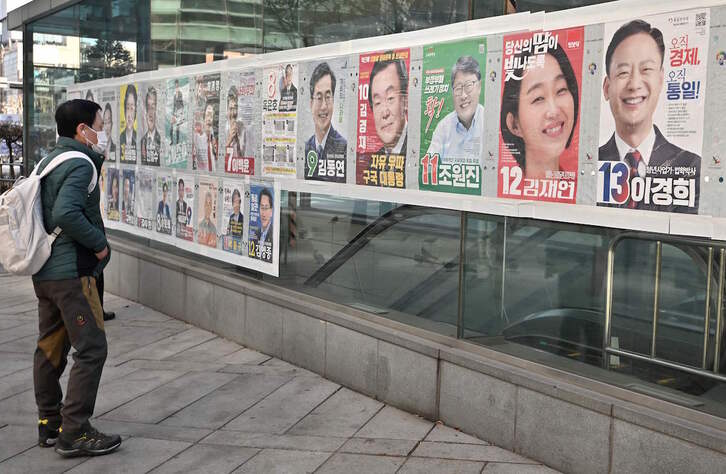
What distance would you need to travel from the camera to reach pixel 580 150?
4.82 m

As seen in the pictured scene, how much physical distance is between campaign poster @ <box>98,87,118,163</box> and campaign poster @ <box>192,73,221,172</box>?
2.18 m

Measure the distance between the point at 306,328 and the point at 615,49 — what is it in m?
3.38

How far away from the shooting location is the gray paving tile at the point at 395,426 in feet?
18.1

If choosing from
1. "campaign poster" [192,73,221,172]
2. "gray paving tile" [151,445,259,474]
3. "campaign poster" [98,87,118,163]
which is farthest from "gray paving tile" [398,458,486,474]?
"campaign poster" [98,87,118,163]

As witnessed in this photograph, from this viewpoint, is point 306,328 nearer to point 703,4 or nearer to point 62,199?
point 62,199

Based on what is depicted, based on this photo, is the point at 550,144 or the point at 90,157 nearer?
the point at 550,144

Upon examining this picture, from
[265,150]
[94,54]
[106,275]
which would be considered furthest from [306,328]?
[94,54]

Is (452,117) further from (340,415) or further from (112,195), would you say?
(112,195)

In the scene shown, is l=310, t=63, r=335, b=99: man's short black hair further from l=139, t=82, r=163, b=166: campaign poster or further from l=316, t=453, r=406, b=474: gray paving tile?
l=139, t=82, r=163, b=166: campaign poster

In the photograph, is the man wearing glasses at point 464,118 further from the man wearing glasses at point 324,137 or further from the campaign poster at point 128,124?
the campaign poster at point 128,124

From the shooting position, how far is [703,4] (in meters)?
4.22

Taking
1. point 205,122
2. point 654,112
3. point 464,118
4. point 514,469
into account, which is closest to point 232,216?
point 205,122

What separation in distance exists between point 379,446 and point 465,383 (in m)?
0.66

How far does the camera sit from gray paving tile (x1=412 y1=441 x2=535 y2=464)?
5086mm
